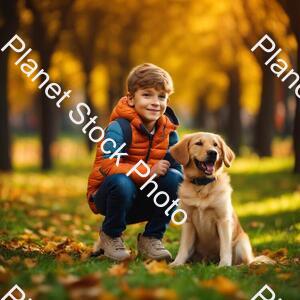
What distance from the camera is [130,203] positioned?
5.84m

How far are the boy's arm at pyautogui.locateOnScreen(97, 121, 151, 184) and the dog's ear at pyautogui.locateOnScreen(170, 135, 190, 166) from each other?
1.03ft

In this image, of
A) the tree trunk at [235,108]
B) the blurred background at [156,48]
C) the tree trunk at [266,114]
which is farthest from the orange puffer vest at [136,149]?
the tree trunk at [235,108]

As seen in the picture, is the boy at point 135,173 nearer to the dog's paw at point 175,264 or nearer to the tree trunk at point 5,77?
the dog's paw at point 175,264

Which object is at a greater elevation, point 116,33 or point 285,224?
point 116,33

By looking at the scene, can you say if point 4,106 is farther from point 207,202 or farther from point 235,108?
point 207,202

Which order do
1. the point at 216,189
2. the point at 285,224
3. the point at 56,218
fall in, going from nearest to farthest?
the point at 216,189
the point at 285,224
the point at 56,218

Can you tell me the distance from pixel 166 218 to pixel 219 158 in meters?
0.82

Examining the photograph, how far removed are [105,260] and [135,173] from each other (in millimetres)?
818

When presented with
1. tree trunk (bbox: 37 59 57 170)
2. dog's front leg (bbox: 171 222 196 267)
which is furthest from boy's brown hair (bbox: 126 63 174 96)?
tree trunk (bbox: 37 59 57 170)

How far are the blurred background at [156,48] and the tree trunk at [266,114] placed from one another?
31 mm

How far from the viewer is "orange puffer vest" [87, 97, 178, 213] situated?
5.80 m

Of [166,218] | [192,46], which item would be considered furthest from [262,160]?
[166,218]

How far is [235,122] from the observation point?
24.7 m

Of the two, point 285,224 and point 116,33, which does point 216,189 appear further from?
point 116,33
